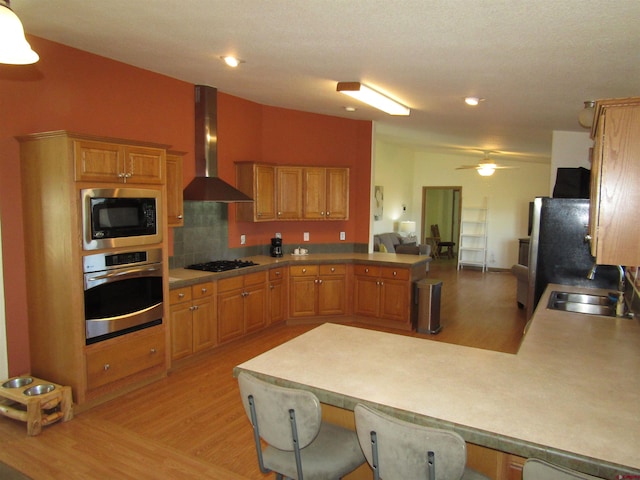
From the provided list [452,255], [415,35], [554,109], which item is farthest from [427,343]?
[452,255]

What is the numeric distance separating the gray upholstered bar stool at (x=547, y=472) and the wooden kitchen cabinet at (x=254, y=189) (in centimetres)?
460

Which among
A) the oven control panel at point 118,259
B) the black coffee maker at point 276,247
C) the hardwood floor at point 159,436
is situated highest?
the oven control panel at point 118,259

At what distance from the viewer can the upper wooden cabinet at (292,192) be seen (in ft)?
18.5

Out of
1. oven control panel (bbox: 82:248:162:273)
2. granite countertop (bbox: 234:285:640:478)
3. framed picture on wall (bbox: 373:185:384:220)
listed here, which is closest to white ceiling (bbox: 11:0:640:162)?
oven control panel (bbox: 82:248:162:273)

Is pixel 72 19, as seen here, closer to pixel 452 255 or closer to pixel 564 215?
pixel 564 215

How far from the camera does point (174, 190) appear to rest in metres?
4.48

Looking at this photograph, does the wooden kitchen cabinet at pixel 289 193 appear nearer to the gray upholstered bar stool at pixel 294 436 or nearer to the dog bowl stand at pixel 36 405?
the dog bowl stand at pixel 36 405

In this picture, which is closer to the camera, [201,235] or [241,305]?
[241,305]

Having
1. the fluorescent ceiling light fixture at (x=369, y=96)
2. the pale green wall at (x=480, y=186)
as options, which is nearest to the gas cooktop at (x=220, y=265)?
the fluorescent ceiling light fixture at (x=369, y=96)

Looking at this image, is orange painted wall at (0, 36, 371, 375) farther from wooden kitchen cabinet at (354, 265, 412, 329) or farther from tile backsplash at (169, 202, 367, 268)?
wooden kitchen cabinet at (354, 265, 412, 329)

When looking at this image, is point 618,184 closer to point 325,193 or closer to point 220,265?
A: point 220,265

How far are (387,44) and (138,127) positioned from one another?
2514mm

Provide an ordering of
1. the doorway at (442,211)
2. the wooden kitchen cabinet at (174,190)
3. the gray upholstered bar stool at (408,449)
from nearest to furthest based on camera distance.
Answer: the gray upholstered bar stool at (408,449), the wooden kitchen cabinet at (174,190), the doorway at (442,211)

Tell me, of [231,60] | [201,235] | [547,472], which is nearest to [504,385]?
[547,472]
